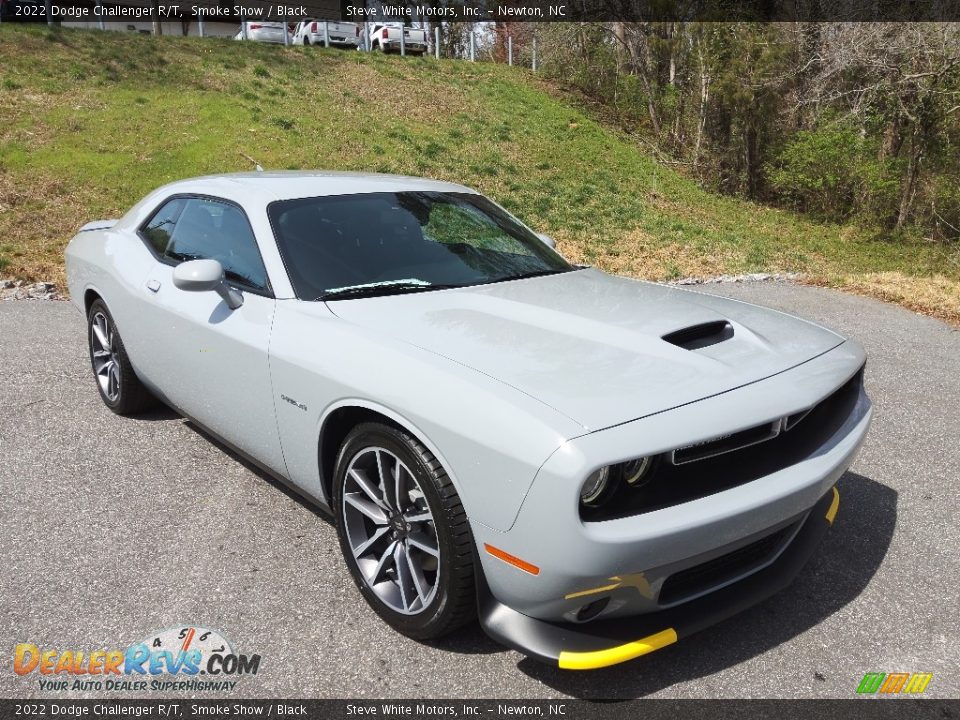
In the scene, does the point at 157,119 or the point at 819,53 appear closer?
the point at 819,53

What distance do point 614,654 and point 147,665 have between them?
1514 millimetres

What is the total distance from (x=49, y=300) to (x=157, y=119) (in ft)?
29.9

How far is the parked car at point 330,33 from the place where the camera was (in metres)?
25.4

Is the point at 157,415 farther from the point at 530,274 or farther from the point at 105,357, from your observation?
the point at 530,274

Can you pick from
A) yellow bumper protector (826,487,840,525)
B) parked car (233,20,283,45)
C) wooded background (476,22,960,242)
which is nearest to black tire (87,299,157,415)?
yellow bumper protector (826,487,840,525)

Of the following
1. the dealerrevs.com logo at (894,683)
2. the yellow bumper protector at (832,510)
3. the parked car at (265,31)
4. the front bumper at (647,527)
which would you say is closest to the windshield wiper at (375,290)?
the front bumper at (647,527)

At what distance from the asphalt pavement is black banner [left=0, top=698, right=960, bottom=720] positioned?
41mm

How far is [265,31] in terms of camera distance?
23.9m

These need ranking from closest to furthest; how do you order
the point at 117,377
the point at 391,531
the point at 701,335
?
the point at 391,531 < the point at 701,335 < the point at 117,377

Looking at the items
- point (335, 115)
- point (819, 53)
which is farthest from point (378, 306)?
point (335, 115)

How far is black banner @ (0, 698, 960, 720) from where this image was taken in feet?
7.13

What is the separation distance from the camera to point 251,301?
3.05 metres

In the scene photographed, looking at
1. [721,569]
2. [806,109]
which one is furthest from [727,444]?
[806,109]

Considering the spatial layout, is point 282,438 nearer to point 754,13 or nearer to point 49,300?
point 49,300
